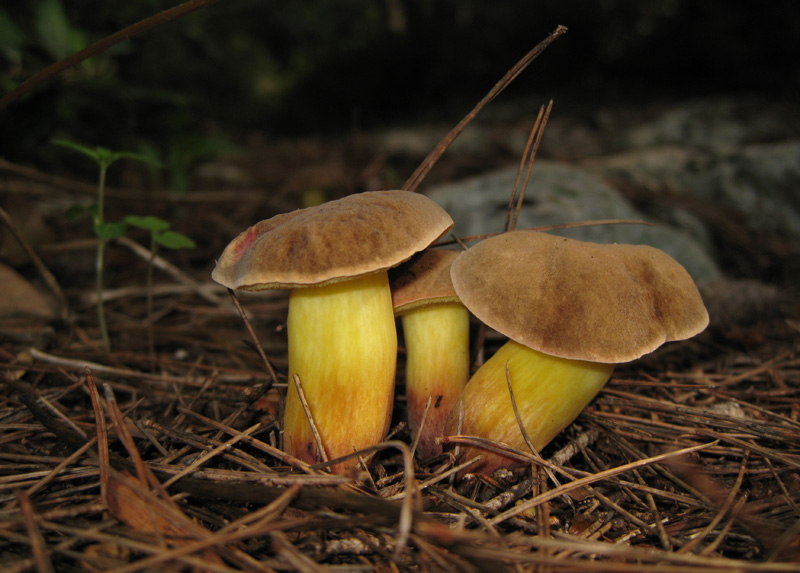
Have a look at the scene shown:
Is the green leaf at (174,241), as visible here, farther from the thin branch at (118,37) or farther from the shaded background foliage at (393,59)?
the shaded background foliage at (393,59)

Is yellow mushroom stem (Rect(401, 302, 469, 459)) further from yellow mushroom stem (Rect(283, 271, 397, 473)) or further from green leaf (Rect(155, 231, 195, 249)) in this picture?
green leaf (Rect(155, 231, 195, 249))

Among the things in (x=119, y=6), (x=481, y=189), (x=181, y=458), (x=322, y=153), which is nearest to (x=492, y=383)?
(x=181, y=458)

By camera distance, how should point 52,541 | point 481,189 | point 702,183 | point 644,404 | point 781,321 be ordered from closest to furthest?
point 52,541 < point 644,404 < point 781,321 < point 481,189 < point 702,183

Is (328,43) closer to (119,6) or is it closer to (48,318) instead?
(119,6)

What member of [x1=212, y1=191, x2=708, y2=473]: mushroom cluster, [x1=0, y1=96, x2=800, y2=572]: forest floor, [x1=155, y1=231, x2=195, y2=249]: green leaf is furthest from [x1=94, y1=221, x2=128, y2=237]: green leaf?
[x1=212, y1=191, x2=708, y2=473]: mushroom cluster

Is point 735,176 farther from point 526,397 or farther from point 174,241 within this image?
point 174,241
